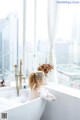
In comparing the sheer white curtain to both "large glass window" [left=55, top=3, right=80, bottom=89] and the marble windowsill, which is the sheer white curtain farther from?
the marble windowsill

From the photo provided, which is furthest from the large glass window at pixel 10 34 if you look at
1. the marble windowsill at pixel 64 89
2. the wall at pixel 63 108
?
the wall at pixel 63 108

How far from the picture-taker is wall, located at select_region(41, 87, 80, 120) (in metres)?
2.70

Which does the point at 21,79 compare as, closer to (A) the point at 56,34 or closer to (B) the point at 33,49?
(B) the point at 33,49

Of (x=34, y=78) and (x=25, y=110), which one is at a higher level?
(x=34, y=78)

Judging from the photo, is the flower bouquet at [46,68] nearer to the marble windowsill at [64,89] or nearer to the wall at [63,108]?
the marble windowsill at [64,89]

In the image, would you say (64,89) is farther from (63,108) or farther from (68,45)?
(68,45)

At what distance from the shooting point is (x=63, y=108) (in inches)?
114

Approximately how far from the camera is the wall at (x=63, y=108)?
2.70 metres

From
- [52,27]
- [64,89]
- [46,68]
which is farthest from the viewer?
[52,27]

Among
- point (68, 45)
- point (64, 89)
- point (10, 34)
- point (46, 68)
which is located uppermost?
point (10, 34)

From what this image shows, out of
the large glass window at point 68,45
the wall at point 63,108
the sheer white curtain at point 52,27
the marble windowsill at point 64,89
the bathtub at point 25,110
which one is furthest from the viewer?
the sheer white curtain at point 52,27


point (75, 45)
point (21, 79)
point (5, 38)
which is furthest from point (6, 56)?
point (75, 45)

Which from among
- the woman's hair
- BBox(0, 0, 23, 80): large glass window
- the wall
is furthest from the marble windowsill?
BBox(0, 0, 23, 80): large glass window

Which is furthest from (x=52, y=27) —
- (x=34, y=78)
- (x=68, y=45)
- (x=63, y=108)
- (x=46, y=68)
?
(x=63, y=108)
